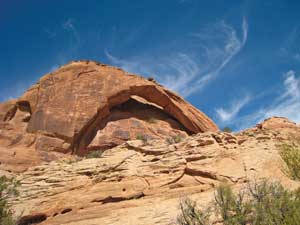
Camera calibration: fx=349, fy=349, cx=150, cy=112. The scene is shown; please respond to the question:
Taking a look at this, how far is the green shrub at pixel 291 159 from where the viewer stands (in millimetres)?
19184

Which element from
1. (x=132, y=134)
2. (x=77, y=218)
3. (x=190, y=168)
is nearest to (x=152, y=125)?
(x=132, y=134)

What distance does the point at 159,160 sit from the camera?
2062 centimetres

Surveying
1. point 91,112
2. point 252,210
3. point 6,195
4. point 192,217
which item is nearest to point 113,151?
point 91,112

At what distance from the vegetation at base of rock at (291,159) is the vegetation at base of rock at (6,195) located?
14748 millimetres

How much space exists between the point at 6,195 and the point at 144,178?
7994mm

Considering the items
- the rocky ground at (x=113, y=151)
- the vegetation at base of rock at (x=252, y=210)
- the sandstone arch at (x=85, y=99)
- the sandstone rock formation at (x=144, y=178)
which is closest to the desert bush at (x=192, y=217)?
the vegetation at base of rock at (x=252, y=210)

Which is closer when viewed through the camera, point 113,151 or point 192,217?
point 192,217

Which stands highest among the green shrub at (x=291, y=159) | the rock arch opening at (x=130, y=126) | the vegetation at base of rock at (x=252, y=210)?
the rock arch opening at (x=130, y=126)

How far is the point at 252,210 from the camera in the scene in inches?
563

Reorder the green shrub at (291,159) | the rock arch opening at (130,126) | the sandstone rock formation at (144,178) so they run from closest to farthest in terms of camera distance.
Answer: the sandstone rock formation at (144,178) → the green shrub at (291,159) → the rock arch opening at (130,126)

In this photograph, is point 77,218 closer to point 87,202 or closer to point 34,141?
point 87,202

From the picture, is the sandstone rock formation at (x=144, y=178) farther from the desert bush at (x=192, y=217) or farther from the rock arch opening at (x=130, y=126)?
the rock arch opening at (x=130, y=126)

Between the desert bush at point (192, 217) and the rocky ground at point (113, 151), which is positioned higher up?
the rocky ground at point (113, 151)

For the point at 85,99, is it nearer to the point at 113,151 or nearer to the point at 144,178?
the point at 113,151
